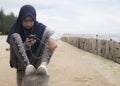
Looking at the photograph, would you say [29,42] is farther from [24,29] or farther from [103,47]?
[103,47]

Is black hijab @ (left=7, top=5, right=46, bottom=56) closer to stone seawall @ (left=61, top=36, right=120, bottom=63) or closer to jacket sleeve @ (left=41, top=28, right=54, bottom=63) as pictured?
jacket sleeve @ (left=41, top=28, right=54, bottom=63)

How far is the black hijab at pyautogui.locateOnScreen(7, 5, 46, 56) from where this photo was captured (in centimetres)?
554

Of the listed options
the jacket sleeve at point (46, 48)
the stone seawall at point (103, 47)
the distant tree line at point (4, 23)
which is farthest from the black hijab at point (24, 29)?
the distant tree line at point (4, 23)

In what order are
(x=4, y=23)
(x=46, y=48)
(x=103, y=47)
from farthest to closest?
(x=4, y=23), (x=103, y=47), (x=46, y=48)

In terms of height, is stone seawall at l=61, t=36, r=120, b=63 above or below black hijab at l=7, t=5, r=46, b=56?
below

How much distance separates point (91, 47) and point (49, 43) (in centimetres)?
2156

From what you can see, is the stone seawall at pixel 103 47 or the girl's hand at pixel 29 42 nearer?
the girl's hand at pixel 29 42

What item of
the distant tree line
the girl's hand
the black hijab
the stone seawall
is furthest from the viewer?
the distant tree line

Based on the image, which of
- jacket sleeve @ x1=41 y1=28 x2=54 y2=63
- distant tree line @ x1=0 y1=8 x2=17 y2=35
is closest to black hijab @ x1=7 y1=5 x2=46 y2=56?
jacket sleeve @ x1=41 y1=28 x2=54 y2=63

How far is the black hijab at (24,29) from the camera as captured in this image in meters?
5.54

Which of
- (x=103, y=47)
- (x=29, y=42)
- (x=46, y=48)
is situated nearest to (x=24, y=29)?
(x=29, y=42)

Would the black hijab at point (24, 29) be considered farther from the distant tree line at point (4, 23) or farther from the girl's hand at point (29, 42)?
the distant tree line at point (4, 23)

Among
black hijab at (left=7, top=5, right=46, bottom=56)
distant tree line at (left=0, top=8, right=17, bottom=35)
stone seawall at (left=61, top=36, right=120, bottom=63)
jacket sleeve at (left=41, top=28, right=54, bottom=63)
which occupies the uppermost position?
black hijab at (left=7, top=5, right=46, bottom=56)

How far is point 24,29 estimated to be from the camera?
5746mm
